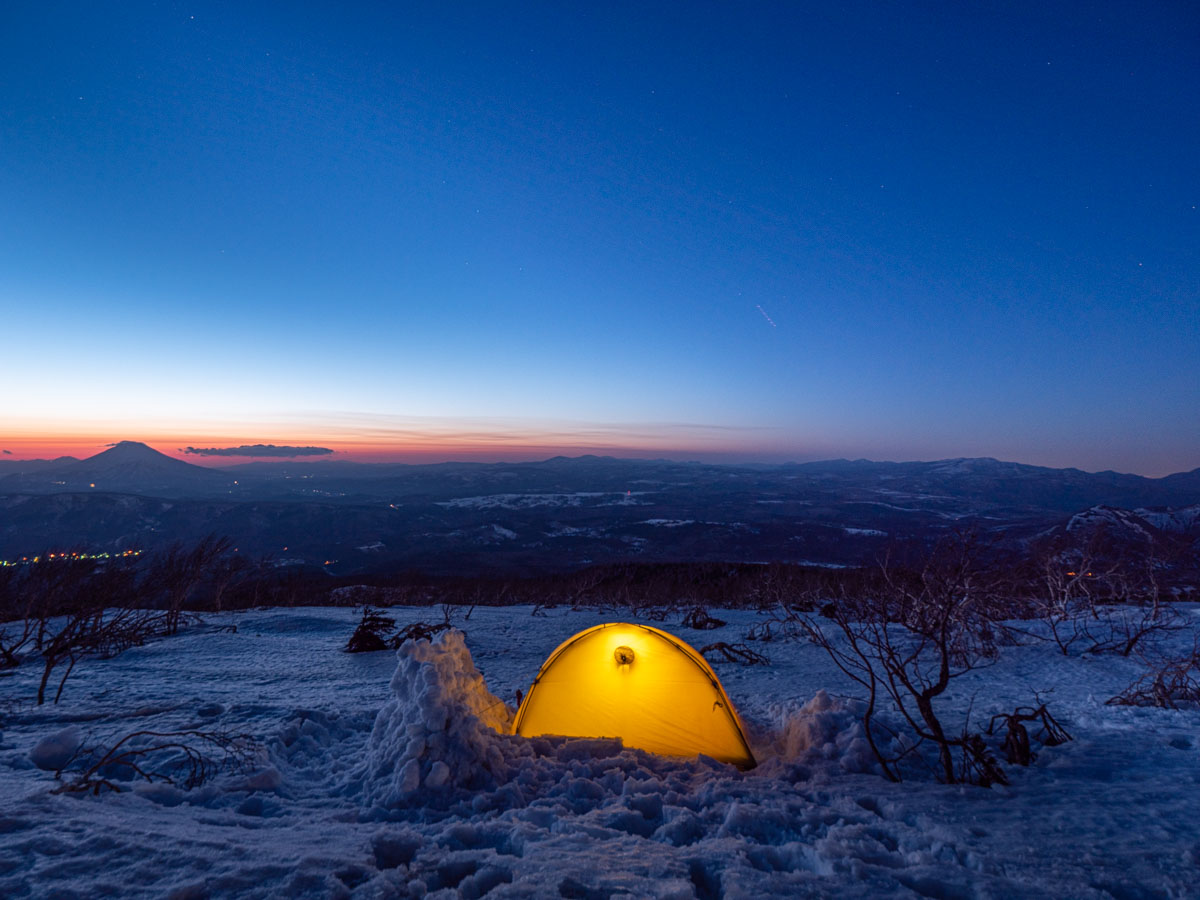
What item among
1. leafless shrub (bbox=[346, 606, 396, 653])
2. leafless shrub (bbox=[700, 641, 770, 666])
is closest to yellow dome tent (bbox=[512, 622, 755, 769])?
leafless shrub (bbox=[700, 641, 770, 666])

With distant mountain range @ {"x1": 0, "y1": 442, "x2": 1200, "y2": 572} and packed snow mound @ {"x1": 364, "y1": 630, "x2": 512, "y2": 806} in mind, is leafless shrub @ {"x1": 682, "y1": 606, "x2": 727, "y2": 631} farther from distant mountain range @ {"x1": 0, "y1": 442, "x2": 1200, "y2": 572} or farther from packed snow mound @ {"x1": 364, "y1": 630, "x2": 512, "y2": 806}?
distant mountain range @ {"x1": 0, "y1": 442, "x2": 1200, "y2": 572}

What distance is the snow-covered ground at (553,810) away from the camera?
2.81 m

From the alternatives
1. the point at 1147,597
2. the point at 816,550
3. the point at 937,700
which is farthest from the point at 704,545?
the point at 937,700

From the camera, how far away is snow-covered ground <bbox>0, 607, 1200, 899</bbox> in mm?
2811

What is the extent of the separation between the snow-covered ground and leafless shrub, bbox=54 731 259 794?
20cm

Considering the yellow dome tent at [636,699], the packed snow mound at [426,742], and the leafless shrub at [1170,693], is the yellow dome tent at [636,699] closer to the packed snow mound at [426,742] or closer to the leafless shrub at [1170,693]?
the packed snow mound at [426,742]

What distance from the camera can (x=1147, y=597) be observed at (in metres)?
11.1

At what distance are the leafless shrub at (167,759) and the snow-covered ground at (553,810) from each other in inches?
7.8

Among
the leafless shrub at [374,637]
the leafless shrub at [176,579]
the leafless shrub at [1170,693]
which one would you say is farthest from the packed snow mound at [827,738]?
the leafless shrub at [176,579]

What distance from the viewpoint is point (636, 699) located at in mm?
5918

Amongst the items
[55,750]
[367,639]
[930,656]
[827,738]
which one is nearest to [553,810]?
[827,738]

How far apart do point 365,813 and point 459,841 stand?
Answer: 1.00m

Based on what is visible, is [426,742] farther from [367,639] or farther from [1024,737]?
[367,639]

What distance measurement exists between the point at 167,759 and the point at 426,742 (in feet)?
7.61
